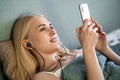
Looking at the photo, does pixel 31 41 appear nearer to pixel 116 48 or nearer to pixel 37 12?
pixel 37 12

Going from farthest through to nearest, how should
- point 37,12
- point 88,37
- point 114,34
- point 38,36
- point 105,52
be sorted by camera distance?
point 114,34 < point 37,12 < point 105,52 < point 38,36 < point 88,37

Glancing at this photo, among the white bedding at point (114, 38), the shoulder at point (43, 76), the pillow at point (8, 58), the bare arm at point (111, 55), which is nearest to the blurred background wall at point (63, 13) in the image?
the pillow at point (8, 58)

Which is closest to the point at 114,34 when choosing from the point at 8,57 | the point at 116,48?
the point at 116,48

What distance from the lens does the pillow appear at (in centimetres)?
128

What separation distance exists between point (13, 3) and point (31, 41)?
0.27m

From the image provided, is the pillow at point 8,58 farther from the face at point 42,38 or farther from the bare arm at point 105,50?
the bare arm at point 105,50

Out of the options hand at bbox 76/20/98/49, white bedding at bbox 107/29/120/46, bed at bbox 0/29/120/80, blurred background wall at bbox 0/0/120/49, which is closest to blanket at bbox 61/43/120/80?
bed at bbox 0/29/120/80

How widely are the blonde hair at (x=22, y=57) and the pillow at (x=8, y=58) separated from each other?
1.0 inches

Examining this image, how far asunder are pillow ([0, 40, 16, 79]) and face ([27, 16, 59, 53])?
126 mm

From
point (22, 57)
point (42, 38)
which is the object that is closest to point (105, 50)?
point (42, 38)

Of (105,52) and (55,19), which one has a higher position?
(55,19)

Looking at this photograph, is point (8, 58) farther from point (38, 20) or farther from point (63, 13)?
point (63, 13)

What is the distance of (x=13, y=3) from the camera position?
1.38 meters

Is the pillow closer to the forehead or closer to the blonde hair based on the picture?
the blonde hair
